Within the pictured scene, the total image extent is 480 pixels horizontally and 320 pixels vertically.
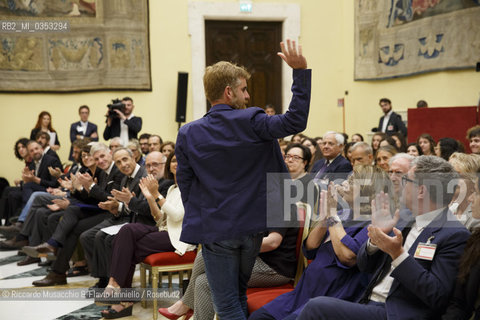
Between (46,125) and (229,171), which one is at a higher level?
(46,125)

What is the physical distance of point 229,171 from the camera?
2.31 metres

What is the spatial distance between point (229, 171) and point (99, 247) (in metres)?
2.74

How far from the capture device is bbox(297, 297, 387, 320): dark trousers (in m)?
2.42

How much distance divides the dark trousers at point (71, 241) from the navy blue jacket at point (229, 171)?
3118 millimetres

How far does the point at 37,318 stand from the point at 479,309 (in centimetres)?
335

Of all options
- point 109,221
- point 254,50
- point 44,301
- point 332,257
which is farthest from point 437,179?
point 254,50

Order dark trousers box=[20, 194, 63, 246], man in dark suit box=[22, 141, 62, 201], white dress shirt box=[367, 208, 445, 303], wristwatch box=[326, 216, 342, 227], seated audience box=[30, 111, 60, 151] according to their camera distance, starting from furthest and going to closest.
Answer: seated audience box=[30, 111, 60, 151], man in dark suit box=[22, 141, 62, 201], dark trousers box=[20, 194, 63, 246], wristwatch box=[326, 216, 342, 227], white dress shirt box=[367, 208, 445, 303]

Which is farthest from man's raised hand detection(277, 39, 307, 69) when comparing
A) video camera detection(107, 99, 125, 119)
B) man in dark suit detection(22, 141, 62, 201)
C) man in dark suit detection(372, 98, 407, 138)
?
man in dark suit detection(372, 98, 407, 138)

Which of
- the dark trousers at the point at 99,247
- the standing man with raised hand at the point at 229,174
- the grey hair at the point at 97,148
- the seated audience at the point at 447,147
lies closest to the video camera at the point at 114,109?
the grey hair at the point at 97,148

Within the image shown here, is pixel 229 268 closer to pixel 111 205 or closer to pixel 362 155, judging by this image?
pixel 111 205

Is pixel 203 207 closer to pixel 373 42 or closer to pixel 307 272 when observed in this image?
pixel 307 272

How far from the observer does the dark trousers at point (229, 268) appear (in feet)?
7.72

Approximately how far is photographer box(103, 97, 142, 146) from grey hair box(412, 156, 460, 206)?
6.53m

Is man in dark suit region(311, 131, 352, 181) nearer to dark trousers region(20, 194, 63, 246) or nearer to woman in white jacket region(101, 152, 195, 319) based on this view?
woman in white jacket region(101, 152, 195, 319)
